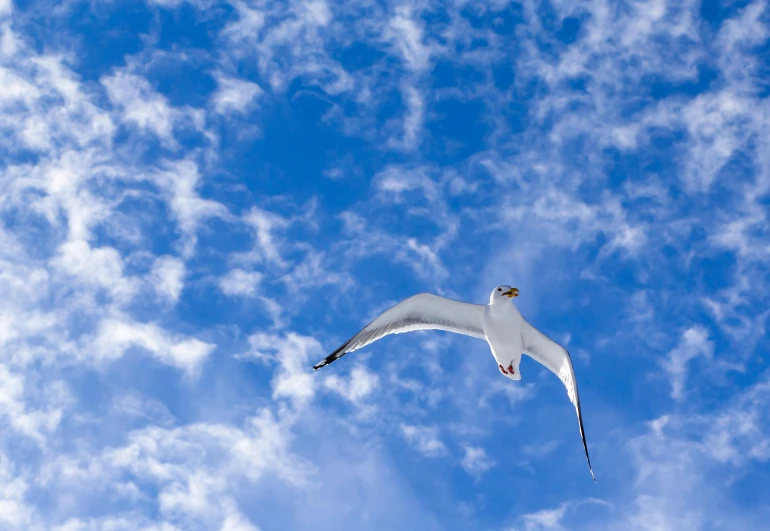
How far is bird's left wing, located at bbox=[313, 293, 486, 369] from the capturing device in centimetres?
1616

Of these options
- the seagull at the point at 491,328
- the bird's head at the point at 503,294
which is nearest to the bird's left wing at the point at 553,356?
the seagull at the point at 491,328

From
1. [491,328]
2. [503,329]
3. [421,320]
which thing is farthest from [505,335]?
[421,320]

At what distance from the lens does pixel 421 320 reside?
1670 centimetres

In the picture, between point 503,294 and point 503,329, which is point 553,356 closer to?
point 503,329

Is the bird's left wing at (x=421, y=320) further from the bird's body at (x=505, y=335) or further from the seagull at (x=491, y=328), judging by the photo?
the bird's body at (x=505, y=335)

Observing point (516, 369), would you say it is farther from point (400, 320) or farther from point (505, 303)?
point (400, 320)

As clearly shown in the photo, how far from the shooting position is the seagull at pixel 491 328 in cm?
1590

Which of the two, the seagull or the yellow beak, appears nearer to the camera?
the yellow beak

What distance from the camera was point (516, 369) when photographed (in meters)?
16.5

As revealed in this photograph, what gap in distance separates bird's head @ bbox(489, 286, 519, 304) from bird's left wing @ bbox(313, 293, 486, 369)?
511mm

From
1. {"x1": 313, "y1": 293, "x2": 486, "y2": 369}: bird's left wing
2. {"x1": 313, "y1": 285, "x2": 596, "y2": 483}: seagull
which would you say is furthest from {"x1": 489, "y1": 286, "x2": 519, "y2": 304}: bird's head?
{"x1": 313, "y1": 293, "x2": 486, "y2": 369}: bird's left wing

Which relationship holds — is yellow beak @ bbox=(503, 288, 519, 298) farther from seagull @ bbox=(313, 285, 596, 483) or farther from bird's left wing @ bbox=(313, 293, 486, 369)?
bird's left wing @ bbox=(313, 293, 486, 369)

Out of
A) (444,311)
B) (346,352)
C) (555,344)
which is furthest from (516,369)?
(346,352)

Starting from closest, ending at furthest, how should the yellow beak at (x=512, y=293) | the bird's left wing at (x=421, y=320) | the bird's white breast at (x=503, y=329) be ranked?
1. the yellow beak at (x=512, y=293)
2. the bird's white breast at (x=503, y=329)
3. the bird's left wing at (x=421, y=320)
